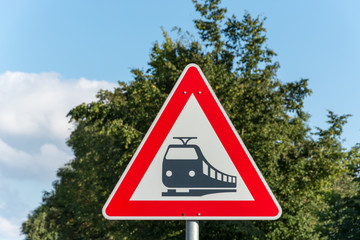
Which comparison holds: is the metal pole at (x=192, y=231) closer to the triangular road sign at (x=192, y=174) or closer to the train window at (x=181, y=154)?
the triangular road sign at (x=192, y=174)

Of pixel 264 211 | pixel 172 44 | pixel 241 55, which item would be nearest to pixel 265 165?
pixel 241 55

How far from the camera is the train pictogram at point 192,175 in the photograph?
2664 mm

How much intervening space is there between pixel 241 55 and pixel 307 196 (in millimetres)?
6735

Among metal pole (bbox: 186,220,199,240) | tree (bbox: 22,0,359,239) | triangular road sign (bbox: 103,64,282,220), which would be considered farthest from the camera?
tree (bbox: 22,0,359,239)

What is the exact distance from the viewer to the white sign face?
2.69m

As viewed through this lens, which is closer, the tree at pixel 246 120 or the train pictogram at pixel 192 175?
the train pictogram at pixel 192 175

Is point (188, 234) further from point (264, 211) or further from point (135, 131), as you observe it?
point (135, 131)

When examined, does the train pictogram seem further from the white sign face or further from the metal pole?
the metal pole

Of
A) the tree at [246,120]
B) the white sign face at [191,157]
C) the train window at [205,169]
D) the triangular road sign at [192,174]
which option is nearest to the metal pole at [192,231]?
the triangular road sign at [192,174]

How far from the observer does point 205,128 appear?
2.79 meters

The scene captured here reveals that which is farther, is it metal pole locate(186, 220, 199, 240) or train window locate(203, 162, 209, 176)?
train window locate(203, 162, 209, 176)

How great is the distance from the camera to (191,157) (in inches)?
106

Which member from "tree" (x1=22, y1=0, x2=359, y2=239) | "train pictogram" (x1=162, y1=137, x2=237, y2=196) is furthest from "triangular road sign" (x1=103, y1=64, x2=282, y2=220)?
"tree" (x1=22, y1=0, x2=359, y2=239)

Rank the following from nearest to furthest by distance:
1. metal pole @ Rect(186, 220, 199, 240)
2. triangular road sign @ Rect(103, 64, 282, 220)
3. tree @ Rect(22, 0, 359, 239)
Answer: metal pole @ Rect(186, 220, 199, 240) < triangular road sign @ Rect(103, 64, 282, 220) < tree @ Rect(22, 0, 359, 239)
